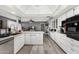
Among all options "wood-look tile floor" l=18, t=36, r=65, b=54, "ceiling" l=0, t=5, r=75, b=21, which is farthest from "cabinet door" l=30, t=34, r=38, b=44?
"ceiling" l=0, t=5, r=75, b=21

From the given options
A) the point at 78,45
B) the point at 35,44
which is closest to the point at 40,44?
the point at 35,44

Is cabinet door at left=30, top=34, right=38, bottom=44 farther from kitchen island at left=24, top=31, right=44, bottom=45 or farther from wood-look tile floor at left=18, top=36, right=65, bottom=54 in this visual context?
wood-look tile floor at left=18, top=36, right=65, bottom=54

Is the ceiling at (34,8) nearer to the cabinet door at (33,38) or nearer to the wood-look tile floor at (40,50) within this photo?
the cabinet door at (33,38)

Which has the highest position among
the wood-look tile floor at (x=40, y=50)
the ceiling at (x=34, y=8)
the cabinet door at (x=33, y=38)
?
→ the ceiling at (x=34, y=8)

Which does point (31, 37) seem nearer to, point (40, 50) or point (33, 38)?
point (33, 38)

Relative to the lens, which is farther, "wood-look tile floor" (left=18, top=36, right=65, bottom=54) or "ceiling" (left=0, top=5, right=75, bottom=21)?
"wood-look tile floor" (left=18, top=36, right=65, bottom=54)

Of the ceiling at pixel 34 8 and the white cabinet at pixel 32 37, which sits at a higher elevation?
the ceiling at pixel 34 8

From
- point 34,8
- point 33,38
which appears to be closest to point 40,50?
point 33,38

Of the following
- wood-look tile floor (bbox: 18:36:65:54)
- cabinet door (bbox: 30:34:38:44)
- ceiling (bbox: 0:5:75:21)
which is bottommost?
wood-look tile floor (bbox: 18:36:65:54)

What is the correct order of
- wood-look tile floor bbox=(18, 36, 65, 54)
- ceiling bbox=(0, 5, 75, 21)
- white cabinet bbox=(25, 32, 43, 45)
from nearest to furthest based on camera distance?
1. ceiling bbox=(0, 5, 75, 21)
2. wood-look tile floor bbox=(18, 36, 65, 54)
3. white cabinet bbox=(25, 32, 43, 45)

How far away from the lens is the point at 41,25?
15.5 metres

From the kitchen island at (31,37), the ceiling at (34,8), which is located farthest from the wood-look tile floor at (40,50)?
the ceiling at (34,8)
